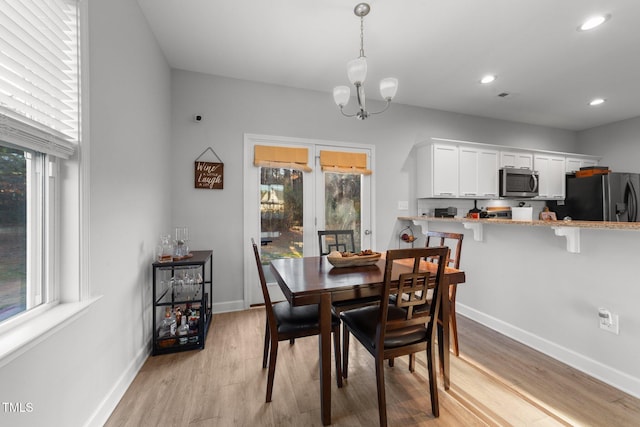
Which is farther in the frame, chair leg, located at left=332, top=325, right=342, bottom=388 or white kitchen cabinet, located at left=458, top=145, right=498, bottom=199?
white kitchen cabinet, located at left=458, top=145, right=498, bottom=199

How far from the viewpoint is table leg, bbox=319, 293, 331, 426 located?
1.42 metres

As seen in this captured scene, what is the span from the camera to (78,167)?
1.29m

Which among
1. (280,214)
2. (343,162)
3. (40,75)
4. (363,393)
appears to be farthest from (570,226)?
(40,75)

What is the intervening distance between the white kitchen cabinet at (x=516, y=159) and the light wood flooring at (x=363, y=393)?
9.71ft

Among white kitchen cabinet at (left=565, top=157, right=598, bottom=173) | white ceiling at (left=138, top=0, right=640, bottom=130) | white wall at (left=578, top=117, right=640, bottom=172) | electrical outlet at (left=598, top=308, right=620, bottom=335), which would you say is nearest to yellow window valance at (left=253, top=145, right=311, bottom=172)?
white ceiling at (left=138, top=0, right=640, bottom=130)

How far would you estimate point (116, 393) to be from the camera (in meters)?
1.63

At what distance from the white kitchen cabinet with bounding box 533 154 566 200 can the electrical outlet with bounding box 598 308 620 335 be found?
3.19 metres

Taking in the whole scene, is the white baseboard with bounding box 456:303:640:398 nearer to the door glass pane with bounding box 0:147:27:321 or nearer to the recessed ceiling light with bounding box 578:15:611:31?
the recessed ceiling light with bounding box 578:15:611:31

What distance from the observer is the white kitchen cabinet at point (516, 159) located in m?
4.13

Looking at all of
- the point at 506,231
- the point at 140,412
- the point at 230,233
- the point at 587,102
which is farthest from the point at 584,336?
the point at 587,102

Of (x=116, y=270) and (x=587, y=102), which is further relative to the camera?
(x=587, y=102)

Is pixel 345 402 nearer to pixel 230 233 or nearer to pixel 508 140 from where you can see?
pixel 230 233

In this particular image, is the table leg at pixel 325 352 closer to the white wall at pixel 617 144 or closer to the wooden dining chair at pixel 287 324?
the wooden dining chair at pixel 287 324

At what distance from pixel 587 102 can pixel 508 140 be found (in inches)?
40.6
